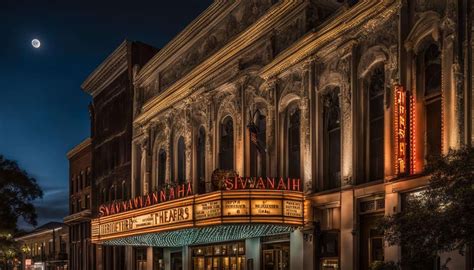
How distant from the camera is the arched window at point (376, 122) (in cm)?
2281

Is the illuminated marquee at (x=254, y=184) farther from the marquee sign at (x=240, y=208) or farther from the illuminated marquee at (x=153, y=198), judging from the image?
the illuminated marquee at (x=153, y=198)

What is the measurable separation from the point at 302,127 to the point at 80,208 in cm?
3555

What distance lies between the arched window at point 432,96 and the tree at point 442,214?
569 cm

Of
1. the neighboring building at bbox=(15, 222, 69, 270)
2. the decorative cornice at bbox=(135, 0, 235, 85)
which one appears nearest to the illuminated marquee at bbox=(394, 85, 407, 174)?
the decorative cornice at bbox=(135, 0, 235, 85)

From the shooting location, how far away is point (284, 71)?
2788 centimetres

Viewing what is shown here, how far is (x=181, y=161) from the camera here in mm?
37969

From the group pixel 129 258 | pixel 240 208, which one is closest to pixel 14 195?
pixel 129 258

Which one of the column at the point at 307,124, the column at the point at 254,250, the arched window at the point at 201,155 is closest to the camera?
the column at the point at 307,124

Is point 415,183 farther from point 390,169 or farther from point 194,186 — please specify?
point 194,186

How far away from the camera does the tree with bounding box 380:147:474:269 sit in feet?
41.8

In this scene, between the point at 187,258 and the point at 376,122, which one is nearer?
the point at 376,122

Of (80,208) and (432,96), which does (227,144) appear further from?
(80,208)

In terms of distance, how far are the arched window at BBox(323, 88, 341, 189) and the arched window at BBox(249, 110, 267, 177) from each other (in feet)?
13.3

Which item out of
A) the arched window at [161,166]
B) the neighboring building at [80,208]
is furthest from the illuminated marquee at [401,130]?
the neighboring building at [80,208]
